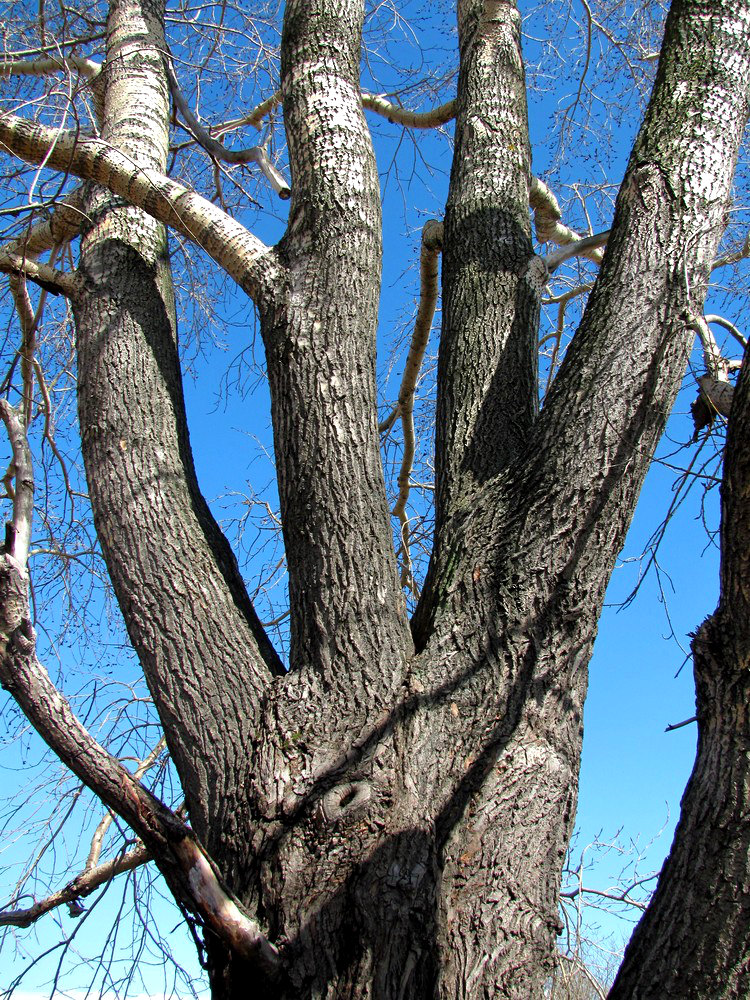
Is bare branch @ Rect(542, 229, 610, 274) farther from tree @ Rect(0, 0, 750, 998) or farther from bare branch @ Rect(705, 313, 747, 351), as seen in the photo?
bare branch @ Rect(705, 313, 747, 351)

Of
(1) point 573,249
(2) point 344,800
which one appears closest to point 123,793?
(2) point 344,800

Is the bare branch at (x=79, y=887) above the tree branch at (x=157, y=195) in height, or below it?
below

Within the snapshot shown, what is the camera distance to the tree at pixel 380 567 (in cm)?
180

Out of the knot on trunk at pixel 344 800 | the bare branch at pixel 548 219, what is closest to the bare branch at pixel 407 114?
the bare branch at pixel 548 219

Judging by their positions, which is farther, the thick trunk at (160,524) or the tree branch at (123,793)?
the thick trunk at (160,524)

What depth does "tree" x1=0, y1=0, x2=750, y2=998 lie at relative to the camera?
180 cm

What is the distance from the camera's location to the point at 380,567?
224cm

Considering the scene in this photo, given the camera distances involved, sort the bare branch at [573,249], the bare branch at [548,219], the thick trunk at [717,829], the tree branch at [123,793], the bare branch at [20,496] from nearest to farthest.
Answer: the thick trunk at [717,829]
the tree branch at [123,793]
the bare branch at [20,496]
the bare branch at [573,249]
the bare branch at [548,219]

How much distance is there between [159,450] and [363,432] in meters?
0.58

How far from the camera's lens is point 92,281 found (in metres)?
2.67

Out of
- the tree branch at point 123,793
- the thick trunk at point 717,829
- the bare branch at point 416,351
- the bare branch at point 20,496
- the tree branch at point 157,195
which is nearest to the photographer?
the thick trunk at point 717,829

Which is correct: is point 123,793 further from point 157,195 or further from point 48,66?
point 48,66

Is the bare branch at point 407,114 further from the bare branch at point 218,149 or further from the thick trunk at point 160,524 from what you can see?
the thick trunk at point 160,524

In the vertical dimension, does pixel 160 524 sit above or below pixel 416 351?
below
